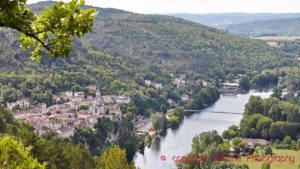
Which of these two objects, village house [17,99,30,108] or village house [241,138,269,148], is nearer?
village house [241,138,269,148]

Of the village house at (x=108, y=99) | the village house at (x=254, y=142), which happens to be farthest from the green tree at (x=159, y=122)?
the village house at (x=254, y=142)

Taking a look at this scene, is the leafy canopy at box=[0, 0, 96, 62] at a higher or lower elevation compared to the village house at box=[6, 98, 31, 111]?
higher

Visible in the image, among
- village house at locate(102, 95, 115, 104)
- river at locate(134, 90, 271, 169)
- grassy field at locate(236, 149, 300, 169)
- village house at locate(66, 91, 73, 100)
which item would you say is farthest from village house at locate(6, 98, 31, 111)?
grassy field at locate(236, 149, 300, 169)

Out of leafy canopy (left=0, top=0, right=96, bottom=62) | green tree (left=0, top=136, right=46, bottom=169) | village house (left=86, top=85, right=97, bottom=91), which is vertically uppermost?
leafy canopy (left=0, top=0, right=96, bottom=62)

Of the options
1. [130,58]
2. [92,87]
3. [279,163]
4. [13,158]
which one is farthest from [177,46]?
[13,158]

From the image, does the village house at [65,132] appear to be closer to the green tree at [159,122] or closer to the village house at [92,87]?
the green tree at [159,122]

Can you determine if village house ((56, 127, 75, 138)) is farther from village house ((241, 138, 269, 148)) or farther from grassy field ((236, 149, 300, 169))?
village house ((241, 138, 269, 148))

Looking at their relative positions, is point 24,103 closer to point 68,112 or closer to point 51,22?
point 68,112
